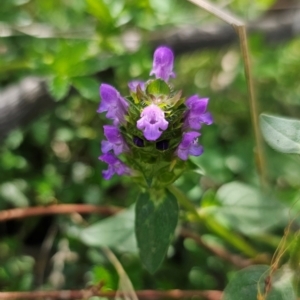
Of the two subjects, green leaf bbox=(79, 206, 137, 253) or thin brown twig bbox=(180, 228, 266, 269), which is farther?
thin brown twig bbox=(180, 228, 266, 269)

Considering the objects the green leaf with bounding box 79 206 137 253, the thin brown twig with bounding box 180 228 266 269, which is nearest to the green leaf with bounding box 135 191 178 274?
the green leaf with bounding box 79 206 137 253

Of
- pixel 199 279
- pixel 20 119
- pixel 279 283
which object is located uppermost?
pixel 20 119

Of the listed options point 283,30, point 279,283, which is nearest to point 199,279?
point 279,283

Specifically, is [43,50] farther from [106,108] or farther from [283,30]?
[283,30]

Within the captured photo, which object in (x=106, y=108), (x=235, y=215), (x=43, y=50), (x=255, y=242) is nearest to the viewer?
(x=106, y=108)

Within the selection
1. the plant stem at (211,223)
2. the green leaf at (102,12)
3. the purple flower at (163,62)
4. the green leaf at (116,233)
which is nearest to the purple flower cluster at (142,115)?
the purple flower at (163,62)

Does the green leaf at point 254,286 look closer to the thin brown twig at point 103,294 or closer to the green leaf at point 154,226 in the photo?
the green leaf at point 154,226

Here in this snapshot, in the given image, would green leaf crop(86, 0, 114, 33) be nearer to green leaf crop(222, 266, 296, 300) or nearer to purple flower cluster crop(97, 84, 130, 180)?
purple flower cluster crop(97, 84, 130, 180)
